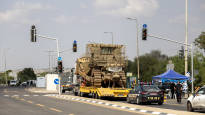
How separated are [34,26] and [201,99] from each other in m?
21.9

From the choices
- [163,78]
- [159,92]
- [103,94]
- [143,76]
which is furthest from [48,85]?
[159,92]

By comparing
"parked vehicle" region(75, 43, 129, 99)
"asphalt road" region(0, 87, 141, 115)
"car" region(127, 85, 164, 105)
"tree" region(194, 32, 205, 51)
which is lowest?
"asphalt road" region(0, 87, 141, 115)

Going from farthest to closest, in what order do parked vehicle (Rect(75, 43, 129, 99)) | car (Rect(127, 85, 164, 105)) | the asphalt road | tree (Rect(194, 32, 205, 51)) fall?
tree (Rect(194, 32, 205, 51)), parked vehicle (Rect(75, 43, 129, 99)), car (Rect(127, 85, 164, 105)), the asphalt road

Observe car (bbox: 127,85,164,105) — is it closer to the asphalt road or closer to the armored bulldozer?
the asphalt road

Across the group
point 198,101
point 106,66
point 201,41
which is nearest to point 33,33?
point 106,66

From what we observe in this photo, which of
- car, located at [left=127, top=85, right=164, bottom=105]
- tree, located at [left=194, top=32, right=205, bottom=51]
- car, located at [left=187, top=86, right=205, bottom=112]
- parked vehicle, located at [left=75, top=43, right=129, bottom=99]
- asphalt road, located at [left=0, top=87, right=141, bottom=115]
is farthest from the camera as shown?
tree, located at [left=194, top=32, right=205, bottom=51]

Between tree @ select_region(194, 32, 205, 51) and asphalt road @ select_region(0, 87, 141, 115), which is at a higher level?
tree @ select_region(194, 32, 205, 51)

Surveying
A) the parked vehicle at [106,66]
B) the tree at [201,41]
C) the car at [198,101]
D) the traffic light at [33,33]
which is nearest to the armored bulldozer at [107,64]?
the parked vehicle at [106,66]

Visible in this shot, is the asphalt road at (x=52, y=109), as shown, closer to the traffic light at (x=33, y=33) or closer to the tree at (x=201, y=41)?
the traffic light at (x=33, y=33)

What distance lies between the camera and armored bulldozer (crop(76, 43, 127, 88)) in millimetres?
35406

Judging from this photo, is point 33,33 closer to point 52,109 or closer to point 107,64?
point 107,64

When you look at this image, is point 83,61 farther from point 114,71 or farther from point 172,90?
point 172,90

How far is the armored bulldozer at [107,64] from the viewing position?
116 feet

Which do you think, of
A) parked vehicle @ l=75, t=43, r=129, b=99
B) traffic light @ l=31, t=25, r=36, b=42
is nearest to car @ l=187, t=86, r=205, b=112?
parked vehicle @ l=75, t=43, r=129, b=99
